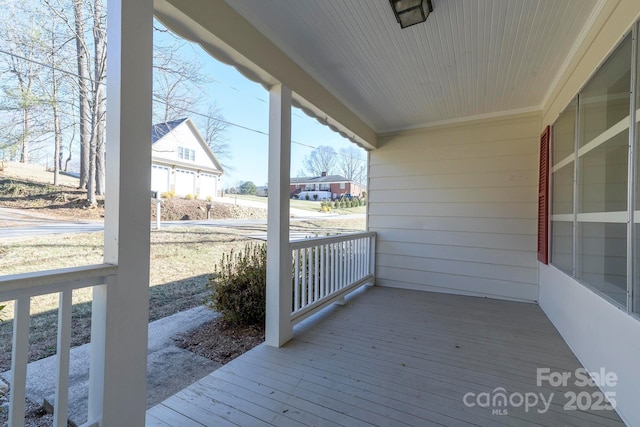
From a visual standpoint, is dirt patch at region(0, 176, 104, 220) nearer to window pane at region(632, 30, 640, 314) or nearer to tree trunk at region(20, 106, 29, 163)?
tree trunk at region(20, 106, 29, 163)

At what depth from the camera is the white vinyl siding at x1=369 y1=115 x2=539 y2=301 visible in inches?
152

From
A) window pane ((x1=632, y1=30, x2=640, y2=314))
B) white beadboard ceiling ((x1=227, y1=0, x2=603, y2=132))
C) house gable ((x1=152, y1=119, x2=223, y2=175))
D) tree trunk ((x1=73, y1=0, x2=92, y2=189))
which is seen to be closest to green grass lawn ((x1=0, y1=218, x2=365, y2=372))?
tree trunk ((x1=73, y1=0, x2=92, y2=189))

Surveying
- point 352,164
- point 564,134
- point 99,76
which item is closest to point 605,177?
point 564,134

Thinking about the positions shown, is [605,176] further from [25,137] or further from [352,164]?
[25,137]

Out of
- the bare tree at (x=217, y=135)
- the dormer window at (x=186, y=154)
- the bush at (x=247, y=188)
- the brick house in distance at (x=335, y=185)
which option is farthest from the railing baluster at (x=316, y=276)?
the bare tree at (x=217, y=135)

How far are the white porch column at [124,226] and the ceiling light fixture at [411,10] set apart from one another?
5.16 feet

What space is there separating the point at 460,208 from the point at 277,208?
10.0 feet

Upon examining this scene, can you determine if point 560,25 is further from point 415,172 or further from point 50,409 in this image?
point 50,409

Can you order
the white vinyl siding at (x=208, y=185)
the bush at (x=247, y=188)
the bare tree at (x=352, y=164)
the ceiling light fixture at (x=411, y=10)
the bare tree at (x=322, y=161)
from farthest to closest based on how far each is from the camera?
the bush at (x=247, y=188) → the white vinyl siding at (x=208, y=185) → the bare tree at (x=322, y=161) → the bare tree at (x=352, y=164) → the ceiling light fixture at (x=411, y=10)

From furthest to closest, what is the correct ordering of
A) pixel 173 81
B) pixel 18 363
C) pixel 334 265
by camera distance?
1. pixel 173 81
2. pixel 334 265
3. pixel 18 363

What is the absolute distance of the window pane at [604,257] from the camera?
1.69 metres

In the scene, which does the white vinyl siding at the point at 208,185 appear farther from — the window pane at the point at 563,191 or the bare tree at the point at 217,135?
the window pane at the point at 563,191

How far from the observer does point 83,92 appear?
2961 millimetres

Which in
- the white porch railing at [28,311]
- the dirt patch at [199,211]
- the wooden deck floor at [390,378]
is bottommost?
the wooden deck floor at [390,378]
